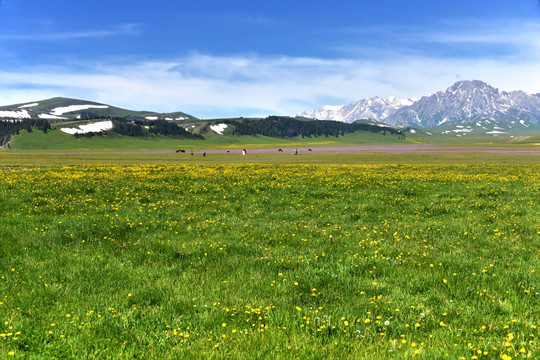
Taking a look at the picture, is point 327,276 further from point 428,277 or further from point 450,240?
point 450,240

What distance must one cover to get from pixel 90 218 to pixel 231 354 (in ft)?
36.8

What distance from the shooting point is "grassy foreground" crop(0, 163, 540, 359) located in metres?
5.62

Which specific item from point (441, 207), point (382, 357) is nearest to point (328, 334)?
point (382, 357)

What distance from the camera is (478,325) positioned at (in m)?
6.16

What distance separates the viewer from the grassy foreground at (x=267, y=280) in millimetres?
5617

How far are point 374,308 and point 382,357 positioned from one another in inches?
67.7

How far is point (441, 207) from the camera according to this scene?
1666 cm

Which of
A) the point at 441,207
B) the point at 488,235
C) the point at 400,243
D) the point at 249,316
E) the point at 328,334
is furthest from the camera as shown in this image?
the point at 441,207

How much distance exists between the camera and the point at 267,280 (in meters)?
8.29

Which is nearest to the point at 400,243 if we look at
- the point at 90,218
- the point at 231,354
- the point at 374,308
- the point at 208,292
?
the point at 374,308

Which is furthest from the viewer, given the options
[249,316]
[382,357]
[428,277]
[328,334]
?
[428,277]

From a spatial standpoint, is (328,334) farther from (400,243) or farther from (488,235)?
(488,235)

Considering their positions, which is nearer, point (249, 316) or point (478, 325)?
point (478, 325)

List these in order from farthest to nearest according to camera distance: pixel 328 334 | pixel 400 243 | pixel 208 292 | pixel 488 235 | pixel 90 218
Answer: pixel 90 218 < pixel 488 235 < pixel 400 243 < pixel 208 292 < pixel 328 334
